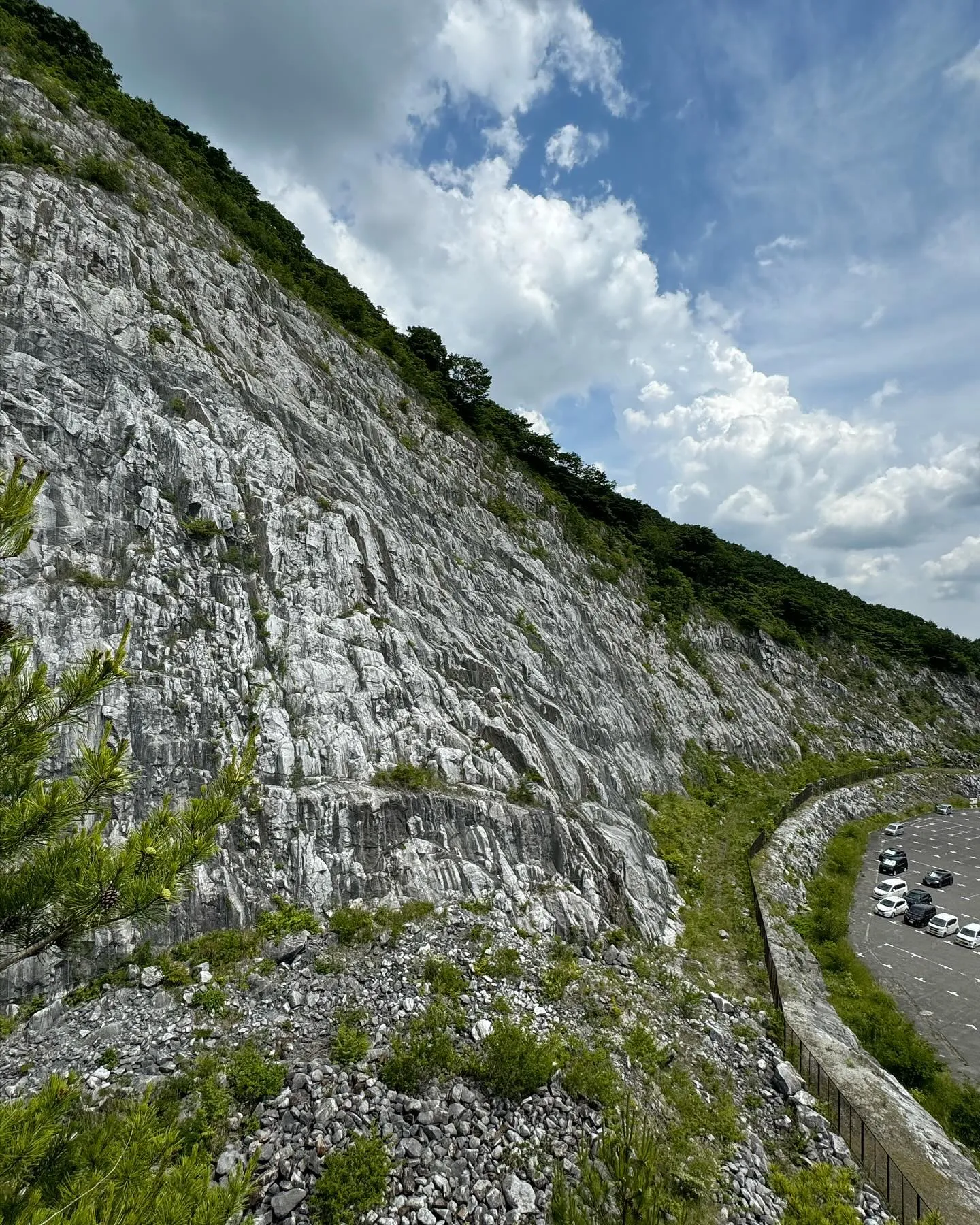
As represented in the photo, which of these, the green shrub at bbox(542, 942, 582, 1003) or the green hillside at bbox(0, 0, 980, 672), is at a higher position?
the green hillside at bbox(0, 0, 980, 672)

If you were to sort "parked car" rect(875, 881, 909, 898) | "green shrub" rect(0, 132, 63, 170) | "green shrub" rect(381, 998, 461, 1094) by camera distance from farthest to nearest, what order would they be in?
"parked car" rect(875, 881, 909, 898) → "green shrub" rect(0, 132, 63, 170) → "green shrub" rect(381, 998, 461, 1094)

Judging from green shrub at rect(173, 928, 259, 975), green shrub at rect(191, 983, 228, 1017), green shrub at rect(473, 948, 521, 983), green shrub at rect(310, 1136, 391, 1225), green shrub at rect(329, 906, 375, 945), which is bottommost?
green shrub at rect(310, 1136, 391, 1225)

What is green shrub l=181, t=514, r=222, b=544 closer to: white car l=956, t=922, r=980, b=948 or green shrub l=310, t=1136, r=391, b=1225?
green shrub l=310, t=1136, r=391, b=1225

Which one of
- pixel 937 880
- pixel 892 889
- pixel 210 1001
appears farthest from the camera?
pixel 937 880

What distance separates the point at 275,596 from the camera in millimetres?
22578

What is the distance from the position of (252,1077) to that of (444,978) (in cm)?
512

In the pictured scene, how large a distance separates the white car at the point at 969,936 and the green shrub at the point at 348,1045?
99.0 ft

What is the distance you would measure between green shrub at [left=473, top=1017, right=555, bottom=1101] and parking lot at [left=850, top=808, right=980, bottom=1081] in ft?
51.6

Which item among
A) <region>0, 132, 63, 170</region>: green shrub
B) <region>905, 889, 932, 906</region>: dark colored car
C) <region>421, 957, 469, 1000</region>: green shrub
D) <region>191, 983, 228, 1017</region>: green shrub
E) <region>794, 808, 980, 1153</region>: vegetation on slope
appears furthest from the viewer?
<region>905, 889, 932, 906</region>: dark colored car

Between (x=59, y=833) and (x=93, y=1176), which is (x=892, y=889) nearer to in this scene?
(x=93, y=1176)

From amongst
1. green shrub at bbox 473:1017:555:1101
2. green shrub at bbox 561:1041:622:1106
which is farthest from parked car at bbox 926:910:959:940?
green shrub at bbox 473:1017:555:1101

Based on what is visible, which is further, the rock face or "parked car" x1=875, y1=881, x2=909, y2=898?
"parked car" x1=875, y1=881, x2=909, y2=898

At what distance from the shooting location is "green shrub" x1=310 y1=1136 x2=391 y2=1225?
9.08 m

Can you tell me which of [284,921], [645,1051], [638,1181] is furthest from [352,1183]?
[645,1051]
